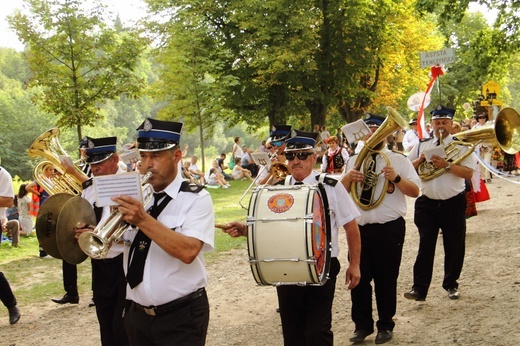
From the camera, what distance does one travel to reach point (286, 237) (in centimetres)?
497

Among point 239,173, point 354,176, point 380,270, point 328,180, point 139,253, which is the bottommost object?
point 239,173

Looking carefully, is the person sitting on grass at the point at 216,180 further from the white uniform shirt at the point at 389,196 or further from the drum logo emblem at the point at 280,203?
the drum logo emblem at the point at 280,203

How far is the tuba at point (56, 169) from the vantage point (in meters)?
7.57

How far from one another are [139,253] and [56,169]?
4139 millimetres

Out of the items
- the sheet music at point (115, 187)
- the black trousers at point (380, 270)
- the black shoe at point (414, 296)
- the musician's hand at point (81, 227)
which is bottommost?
the black shoe at point (414, 296)

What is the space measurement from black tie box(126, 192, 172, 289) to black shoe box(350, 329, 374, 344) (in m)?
3.45

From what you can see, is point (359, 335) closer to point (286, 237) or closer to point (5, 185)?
point (286, 237)

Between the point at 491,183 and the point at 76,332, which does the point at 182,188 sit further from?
the point at 491,183

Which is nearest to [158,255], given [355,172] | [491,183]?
[355,172]

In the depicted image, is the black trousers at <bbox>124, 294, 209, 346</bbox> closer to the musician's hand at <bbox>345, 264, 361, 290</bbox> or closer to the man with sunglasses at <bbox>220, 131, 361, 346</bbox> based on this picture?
the man with sunglasses at <bbox>220, 131, 361, 346</bbox>

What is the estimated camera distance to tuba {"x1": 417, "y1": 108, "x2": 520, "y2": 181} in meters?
7.97

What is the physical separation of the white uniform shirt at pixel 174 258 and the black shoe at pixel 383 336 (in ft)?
10.6

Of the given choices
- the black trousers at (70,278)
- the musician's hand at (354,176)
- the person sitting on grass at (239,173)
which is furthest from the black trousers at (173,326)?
the person sitting on grass at (239,173)

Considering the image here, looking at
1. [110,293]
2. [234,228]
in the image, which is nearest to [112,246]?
[110,293]
